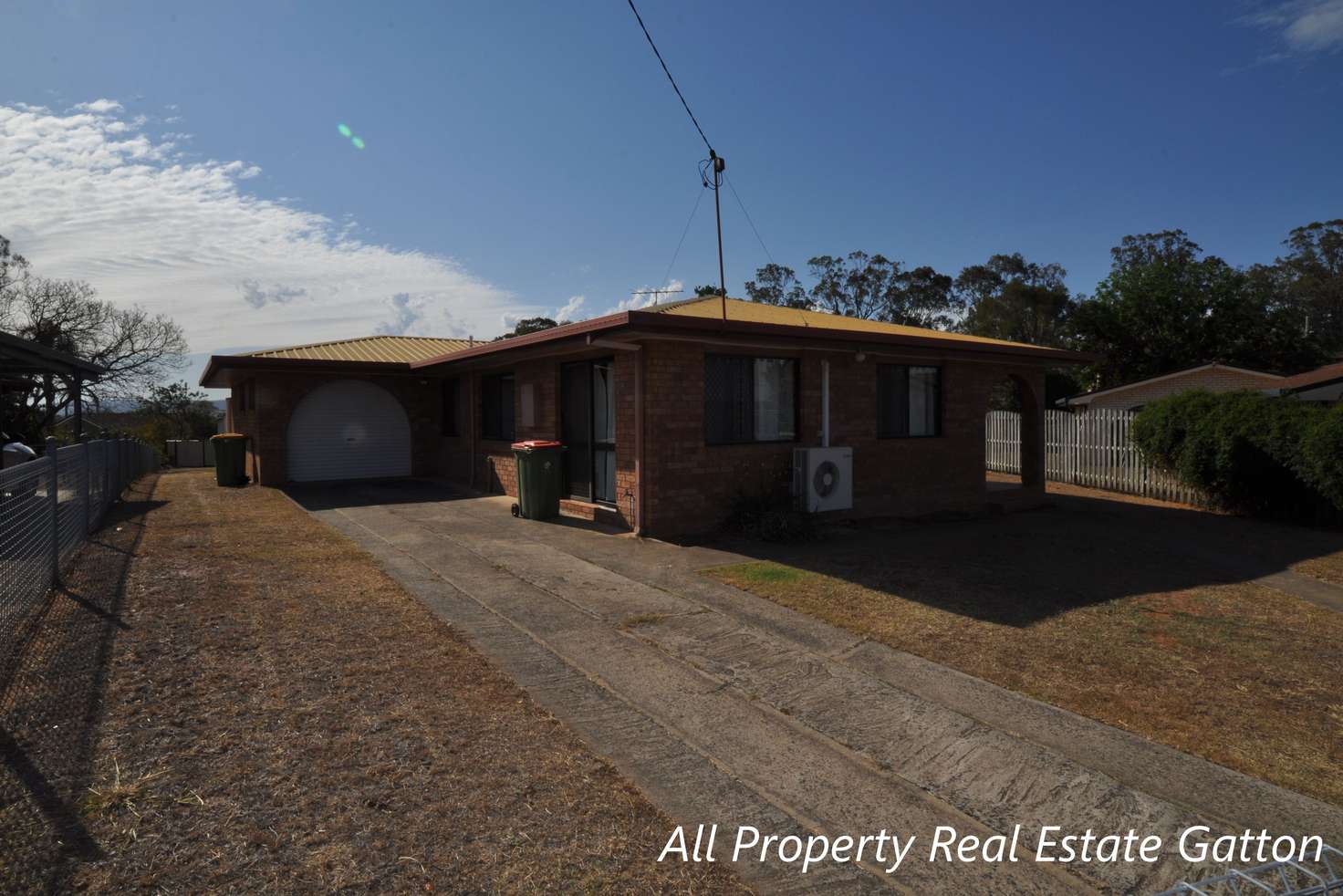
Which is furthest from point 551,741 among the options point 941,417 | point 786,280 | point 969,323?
point 969,323

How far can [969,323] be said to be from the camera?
4944 centimetres

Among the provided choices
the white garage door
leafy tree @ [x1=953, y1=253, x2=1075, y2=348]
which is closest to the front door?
the white garage door

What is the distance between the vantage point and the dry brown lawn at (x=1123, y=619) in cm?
451

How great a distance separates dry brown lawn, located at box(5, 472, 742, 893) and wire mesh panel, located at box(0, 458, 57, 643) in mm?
628

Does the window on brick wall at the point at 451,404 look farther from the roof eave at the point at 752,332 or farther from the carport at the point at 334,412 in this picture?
the roof eave at the point at 752,332

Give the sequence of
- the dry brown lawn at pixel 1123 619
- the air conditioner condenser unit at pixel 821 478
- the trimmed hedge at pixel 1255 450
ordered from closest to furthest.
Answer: the dry brown lawn at pixel 1123 619 → the air conditioner condenser unit at pixel 821 478 → the trimmed hedge at pixel 1255 450

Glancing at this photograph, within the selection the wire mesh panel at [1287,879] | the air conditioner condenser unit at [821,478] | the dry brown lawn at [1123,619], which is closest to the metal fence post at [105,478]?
the dry brown lawn at [1123,619]

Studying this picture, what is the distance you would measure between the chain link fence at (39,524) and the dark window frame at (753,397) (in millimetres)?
6586

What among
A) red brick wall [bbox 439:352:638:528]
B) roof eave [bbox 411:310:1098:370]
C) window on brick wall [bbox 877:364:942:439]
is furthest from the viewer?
window on brick wall [bbox 877:364:942:439]

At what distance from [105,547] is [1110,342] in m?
32.3

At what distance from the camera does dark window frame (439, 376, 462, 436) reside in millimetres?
16720

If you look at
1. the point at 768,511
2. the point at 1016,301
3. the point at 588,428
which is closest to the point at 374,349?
the point at 588,428

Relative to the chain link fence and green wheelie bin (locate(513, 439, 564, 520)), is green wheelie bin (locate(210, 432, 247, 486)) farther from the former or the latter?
green wheelie bin (locate(513, 439, 564, 520))

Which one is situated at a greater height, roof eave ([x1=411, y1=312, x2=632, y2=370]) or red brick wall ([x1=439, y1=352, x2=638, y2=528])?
roof eave ([x1=411, y1=312, x2=632, y2=370])
